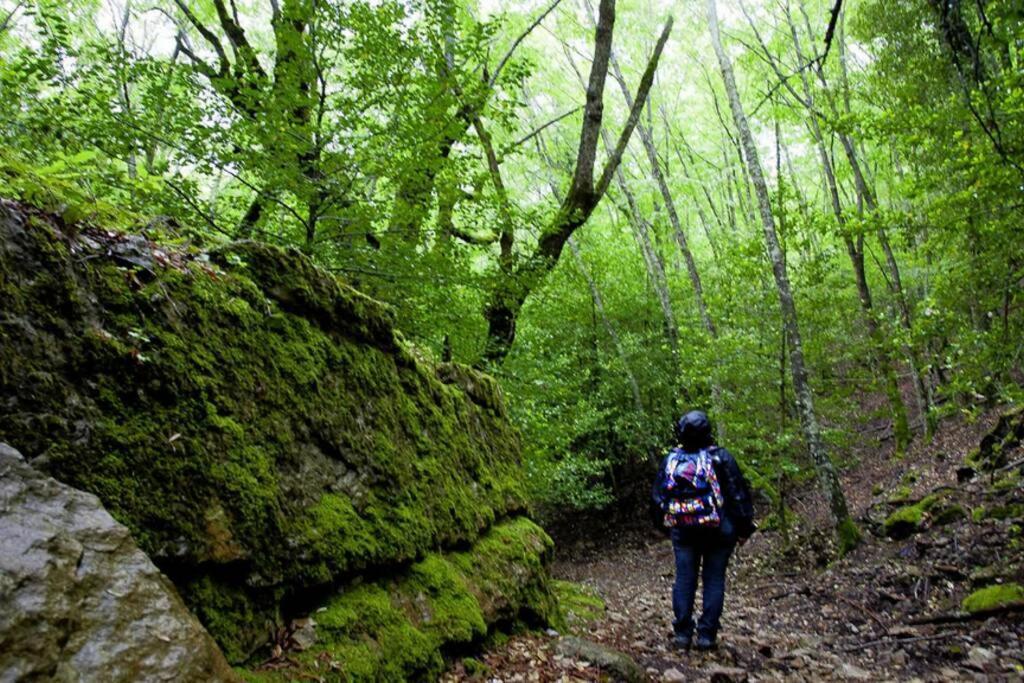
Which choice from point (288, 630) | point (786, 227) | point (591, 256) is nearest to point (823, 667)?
point (288, 630)

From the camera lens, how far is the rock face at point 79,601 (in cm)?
163

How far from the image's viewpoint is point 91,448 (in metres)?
2.19

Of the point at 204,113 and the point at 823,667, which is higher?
the point at 204,113

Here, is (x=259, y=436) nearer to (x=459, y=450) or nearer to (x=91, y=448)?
(x=91, y=448)

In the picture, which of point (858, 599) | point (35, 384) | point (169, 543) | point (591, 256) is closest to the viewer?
point (35, 384)

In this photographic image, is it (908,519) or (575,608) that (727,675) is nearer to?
(575,608)

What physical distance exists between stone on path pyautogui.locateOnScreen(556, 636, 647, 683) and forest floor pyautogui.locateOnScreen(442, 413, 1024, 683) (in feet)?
0.09

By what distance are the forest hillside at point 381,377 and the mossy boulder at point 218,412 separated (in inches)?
0.5

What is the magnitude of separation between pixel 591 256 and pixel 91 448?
16796mm

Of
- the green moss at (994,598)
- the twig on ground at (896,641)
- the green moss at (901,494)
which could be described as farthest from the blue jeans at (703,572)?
the green moss at (901,494)

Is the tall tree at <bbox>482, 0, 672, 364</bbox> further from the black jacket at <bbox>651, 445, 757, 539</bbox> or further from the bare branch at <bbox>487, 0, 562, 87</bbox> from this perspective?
the black jacket at <bbox>651, 445, 757, 539</bbox>

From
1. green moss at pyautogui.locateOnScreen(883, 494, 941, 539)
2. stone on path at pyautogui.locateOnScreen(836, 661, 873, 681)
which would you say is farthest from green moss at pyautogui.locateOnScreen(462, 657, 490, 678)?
green moss at pyautogui.locateOnScreen(883, 494, 941, 539)

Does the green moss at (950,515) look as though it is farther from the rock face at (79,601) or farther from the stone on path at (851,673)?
the rock face at (79,601)

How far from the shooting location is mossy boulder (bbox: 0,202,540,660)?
86.5 inches
